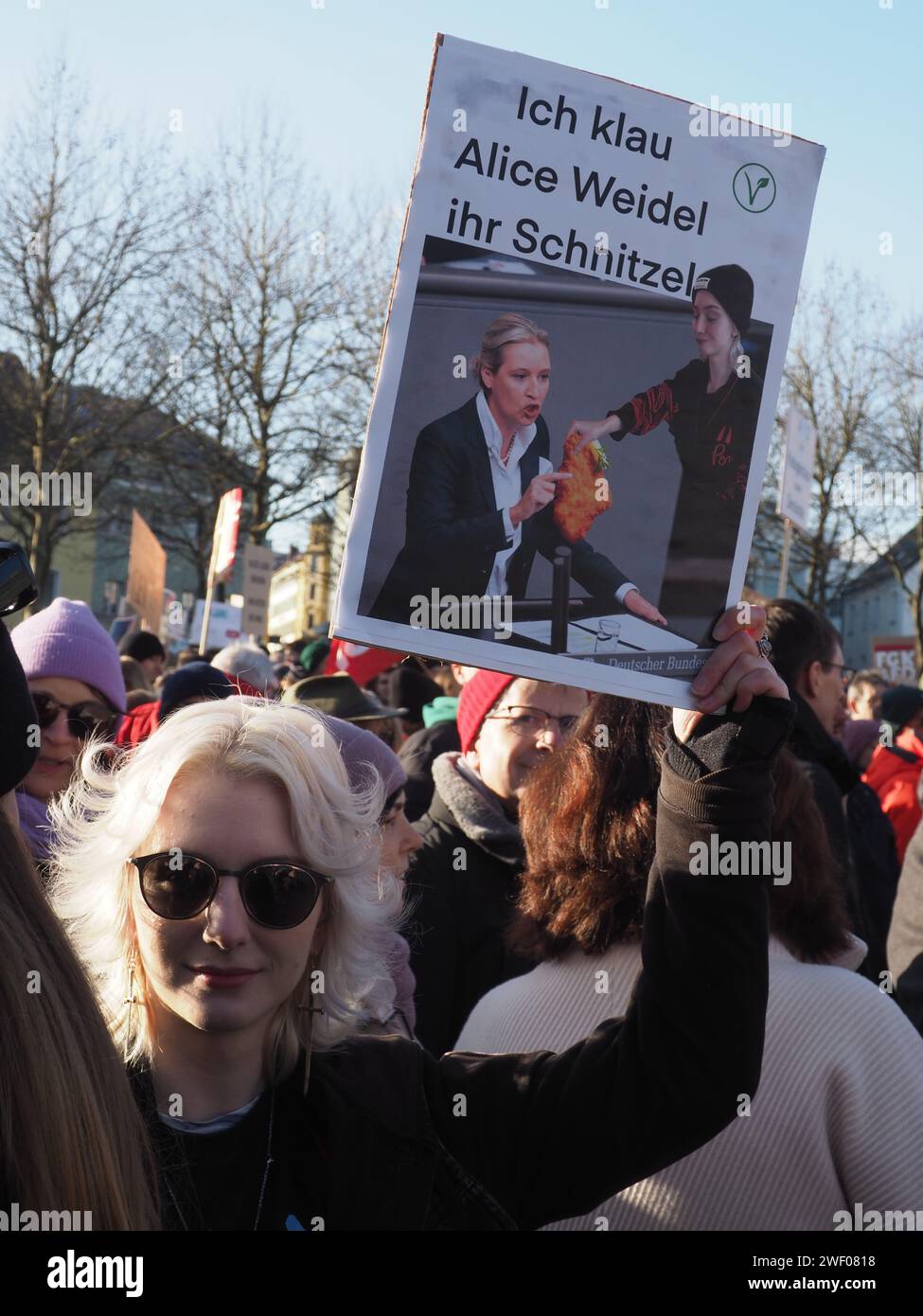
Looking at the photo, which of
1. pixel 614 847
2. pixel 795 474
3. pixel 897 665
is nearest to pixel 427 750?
pixel 614 847

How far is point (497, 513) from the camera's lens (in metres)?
2.00

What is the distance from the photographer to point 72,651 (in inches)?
154

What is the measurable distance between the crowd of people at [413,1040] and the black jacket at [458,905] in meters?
0.97

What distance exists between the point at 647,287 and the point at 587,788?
3.18 feet

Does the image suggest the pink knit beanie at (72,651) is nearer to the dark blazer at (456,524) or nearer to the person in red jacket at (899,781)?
the dark blazer at (456,524)

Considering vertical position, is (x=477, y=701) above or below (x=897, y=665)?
above

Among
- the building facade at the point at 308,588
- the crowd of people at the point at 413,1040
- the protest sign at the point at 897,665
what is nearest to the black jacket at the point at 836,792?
the crowd of people at the point at 413,1040

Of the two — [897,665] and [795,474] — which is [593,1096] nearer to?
[795,474]

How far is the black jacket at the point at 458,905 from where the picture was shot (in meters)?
3.71

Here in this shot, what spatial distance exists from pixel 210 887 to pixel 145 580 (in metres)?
10.5

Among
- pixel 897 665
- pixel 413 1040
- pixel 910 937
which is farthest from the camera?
pixel 897 665

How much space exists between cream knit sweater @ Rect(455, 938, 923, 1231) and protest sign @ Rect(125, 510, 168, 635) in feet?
33.0
